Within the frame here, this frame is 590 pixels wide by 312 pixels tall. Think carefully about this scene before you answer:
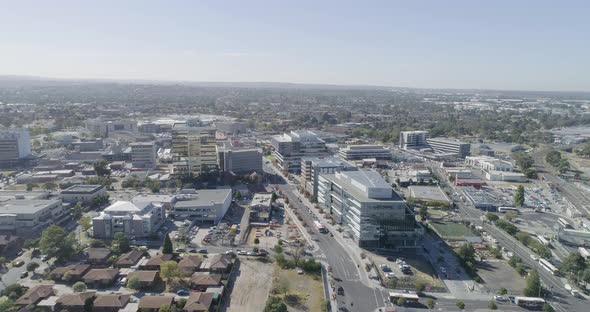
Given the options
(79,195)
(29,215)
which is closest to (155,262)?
(29,215)

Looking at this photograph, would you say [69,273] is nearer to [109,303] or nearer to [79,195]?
[109,303]

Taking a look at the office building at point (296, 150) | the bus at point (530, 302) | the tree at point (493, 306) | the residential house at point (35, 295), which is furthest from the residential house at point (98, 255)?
the office building at point (296, 150)

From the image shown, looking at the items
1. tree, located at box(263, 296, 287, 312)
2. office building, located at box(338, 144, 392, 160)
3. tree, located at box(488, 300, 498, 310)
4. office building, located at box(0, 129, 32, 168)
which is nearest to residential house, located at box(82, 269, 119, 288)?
tree, located at box(263, 296, 287, 312)

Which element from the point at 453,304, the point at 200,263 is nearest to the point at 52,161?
the point at 200,263

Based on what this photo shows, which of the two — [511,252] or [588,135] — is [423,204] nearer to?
[511,252]

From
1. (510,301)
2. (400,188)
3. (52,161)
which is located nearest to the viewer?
(510,301)
